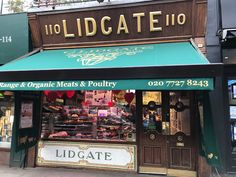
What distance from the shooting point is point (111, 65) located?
19.5 feet

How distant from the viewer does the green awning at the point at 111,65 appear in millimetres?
5340

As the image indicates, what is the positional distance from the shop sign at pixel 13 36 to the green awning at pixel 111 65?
2.04ft

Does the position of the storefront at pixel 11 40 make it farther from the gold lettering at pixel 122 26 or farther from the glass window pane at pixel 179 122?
the glass window pane at pixel 179 122

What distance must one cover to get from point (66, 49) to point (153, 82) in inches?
132

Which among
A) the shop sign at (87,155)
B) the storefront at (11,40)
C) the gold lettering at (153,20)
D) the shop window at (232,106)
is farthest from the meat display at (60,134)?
the shop window at (232,106)

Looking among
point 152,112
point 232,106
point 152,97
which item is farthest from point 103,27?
point 232,106

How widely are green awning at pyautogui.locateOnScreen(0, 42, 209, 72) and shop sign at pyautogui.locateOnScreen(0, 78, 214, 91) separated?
0.35 metres

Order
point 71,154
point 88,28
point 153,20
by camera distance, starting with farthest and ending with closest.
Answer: point 71,154, point 88,28, point 153,20

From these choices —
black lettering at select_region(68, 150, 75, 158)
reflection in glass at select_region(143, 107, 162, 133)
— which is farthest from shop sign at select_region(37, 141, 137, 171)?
reflection in glass at select_region(143, 107, 162, 133)

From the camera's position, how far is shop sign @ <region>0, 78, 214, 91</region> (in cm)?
516

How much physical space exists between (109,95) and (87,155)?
1.75 meters

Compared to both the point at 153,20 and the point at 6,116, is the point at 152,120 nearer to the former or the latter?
the point at 153,20

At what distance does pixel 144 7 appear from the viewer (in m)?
6.97

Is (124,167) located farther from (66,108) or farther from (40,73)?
(40,73)
